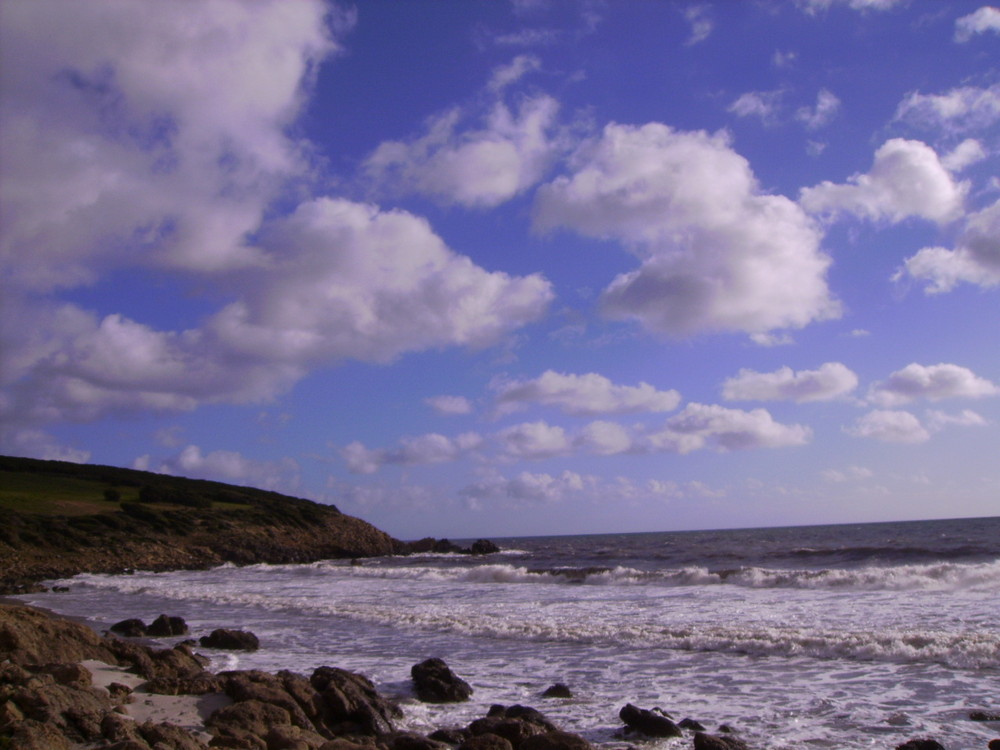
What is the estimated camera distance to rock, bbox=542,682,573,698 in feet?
34.2

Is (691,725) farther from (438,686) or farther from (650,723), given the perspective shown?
(438,686)

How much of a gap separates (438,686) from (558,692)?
170cm

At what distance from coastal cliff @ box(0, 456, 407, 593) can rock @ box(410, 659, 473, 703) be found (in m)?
24.9

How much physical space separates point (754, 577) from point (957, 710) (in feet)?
56.5

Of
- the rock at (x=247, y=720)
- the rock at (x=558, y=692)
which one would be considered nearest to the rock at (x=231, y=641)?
the rock at (x=247, y=720)

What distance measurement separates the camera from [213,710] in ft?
29.2

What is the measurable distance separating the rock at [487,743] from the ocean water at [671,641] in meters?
1.45

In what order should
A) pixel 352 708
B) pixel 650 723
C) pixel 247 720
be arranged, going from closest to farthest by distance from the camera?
pixel 247 720 < pixel 650 723 < pixel 352 708

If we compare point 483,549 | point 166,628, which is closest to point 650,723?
point 166,628

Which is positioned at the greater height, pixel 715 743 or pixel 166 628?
pixel 715 743

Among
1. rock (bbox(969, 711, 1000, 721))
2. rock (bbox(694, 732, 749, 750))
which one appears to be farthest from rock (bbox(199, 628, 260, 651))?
rock (bbox(969, 711, 1000, 721))

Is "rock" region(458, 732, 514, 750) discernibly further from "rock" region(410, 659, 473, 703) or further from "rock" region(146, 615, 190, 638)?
"rock" region(146, 615, 190, 638)

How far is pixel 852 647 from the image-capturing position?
13047mm

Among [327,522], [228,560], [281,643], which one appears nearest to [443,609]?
[281,643]
